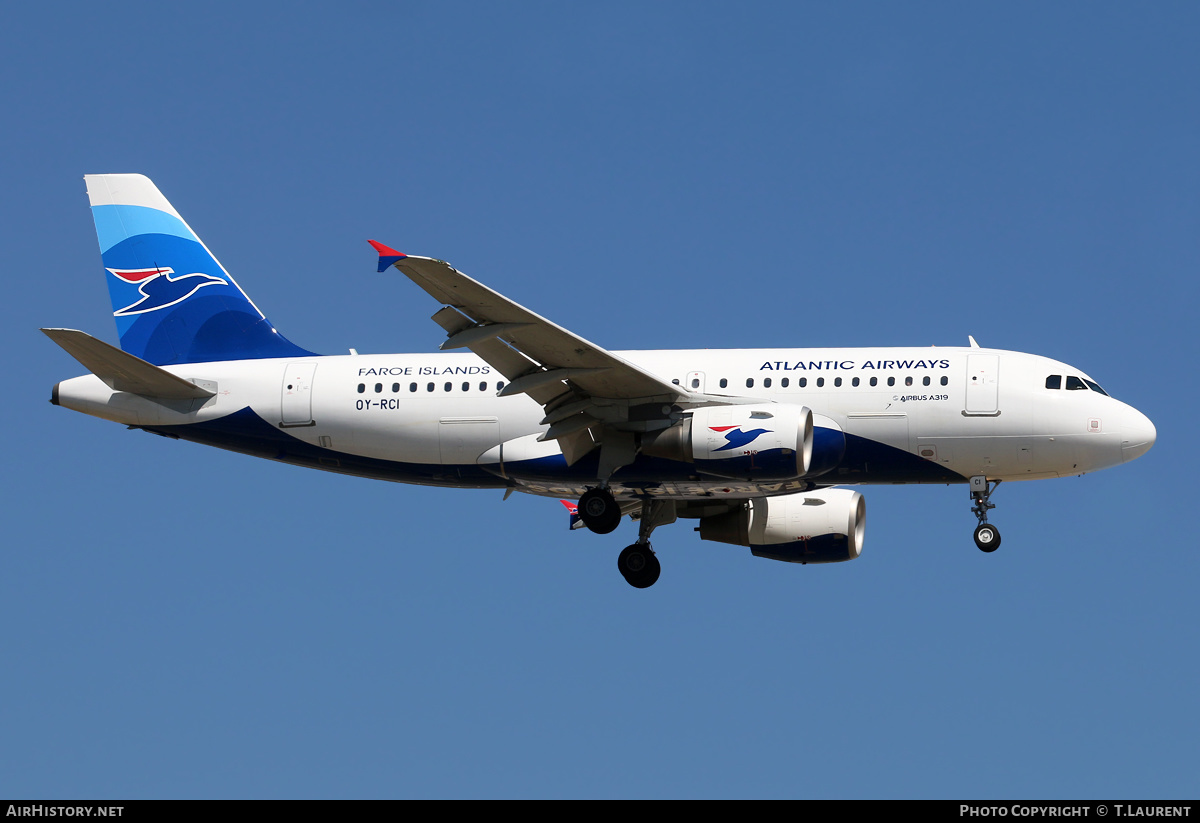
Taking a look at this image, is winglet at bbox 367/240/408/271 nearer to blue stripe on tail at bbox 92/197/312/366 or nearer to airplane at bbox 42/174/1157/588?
airplane at bbox 42/174/1157/588

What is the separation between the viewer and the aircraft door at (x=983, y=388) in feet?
109

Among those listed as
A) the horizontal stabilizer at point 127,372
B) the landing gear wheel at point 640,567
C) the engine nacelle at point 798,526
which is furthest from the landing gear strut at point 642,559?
the horizontal stabilizer at point 127,372

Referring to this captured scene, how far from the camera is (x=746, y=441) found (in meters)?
31.9

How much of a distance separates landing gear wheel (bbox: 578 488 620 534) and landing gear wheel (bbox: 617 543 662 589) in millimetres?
2899

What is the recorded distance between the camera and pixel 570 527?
37875 millimetres

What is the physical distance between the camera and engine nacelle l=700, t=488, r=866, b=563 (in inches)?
1485

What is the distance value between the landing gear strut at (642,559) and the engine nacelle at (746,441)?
444cm

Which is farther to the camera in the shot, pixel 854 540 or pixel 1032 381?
pixel 854 540

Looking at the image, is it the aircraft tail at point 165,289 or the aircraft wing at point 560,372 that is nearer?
the aircraft wing at point 560,372

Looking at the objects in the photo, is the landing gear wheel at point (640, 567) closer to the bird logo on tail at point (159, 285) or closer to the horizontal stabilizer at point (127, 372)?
the horizontal stabilizer at point (127, 372)

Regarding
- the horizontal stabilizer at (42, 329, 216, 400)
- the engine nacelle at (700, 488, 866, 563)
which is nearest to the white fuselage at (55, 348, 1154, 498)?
the horizontal stabilizer at (42, 329, 216, 400)

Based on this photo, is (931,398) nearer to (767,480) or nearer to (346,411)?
(767,480)
